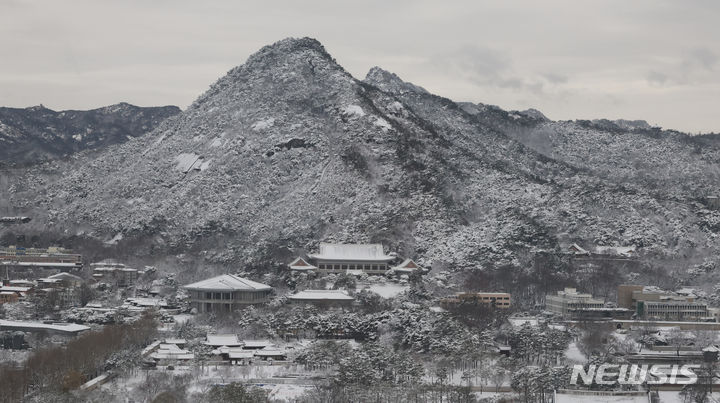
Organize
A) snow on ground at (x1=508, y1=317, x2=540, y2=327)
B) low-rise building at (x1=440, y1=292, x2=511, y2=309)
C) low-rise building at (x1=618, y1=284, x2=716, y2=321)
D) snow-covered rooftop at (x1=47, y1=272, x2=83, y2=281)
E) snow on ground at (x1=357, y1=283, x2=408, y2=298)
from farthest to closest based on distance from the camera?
snow-covered rooftop at (x1=47, y1=272, x2=83, y2=281)
snow on ground at (x1=357, y1=283, x2=408, y2=298)
low-rise building at (x1=618, y1=284, x2=716, y2=321)
low-rise building at (x1=440, y1=292, x2=511, y2=309)
snow on ground at (x1=508, y1=317, x2=540, y2=327)

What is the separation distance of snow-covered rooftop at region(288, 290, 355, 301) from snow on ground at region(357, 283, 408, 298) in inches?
183

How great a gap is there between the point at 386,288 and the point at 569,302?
75.3 feet

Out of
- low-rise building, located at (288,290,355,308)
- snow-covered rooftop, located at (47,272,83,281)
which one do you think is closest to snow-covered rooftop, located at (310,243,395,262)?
low-rise building, located at (288,290,355,308)

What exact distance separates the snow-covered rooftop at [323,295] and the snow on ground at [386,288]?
4.65m

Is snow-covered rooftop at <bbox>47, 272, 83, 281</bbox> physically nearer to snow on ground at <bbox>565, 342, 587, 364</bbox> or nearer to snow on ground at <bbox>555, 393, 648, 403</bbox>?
snow on ground at <bbox>565, 342, 587, 364</bbox>

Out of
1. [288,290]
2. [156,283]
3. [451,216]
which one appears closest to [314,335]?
[288,290]

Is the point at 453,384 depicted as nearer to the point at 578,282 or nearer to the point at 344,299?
the point at 344,299

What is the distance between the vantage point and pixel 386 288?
6324 inches

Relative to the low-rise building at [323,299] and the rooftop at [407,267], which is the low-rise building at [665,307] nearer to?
the rooftop at [407,267]

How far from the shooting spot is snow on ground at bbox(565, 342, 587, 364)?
128300mm

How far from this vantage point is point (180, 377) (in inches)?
4567

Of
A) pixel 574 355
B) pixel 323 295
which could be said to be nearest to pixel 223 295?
pixel 323 295

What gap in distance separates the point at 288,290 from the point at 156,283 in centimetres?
1933

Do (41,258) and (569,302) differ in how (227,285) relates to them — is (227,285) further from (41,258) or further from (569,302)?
(41,258)
